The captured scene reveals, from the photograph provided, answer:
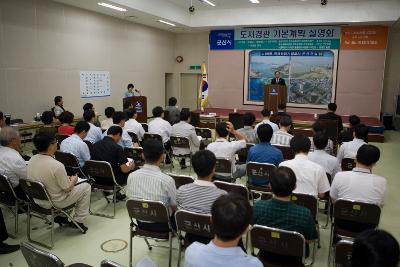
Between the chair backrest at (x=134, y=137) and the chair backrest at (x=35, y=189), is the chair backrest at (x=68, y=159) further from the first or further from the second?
the chair backrest at (x=134, y=137)

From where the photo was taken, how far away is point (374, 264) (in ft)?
3.95

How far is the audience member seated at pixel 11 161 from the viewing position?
3535mm

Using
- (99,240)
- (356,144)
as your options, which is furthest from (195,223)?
(356,144)

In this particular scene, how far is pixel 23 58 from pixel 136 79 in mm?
4382

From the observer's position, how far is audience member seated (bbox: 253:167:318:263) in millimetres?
2238

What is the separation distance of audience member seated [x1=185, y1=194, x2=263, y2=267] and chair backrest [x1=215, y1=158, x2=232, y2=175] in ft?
8.42

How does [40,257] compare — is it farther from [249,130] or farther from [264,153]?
[249,130]

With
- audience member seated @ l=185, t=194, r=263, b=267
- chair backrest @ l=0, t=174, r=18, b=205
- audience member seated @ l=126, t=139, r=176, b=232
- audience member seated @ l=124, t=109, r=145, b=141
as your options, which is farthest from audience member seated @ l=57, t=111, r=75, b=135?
audience member seated @ l=185, t=194, r=263, b=267

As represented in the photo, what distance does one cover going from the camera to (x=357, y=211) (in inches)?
106

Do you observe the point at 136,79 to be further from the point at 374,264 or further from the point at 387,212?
the point at 374,264

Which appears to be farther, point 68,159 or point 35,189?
point 68,159

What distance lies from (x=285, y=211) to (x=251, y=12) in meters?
9.80

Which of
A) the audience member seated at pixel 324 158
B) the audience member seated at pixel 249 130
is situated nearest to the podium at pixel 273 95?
the audience member seated at pixel 249 130

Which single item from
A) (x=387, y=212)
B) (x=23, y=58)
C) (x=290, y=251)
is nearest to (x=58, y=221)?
(x=290, y=251)
